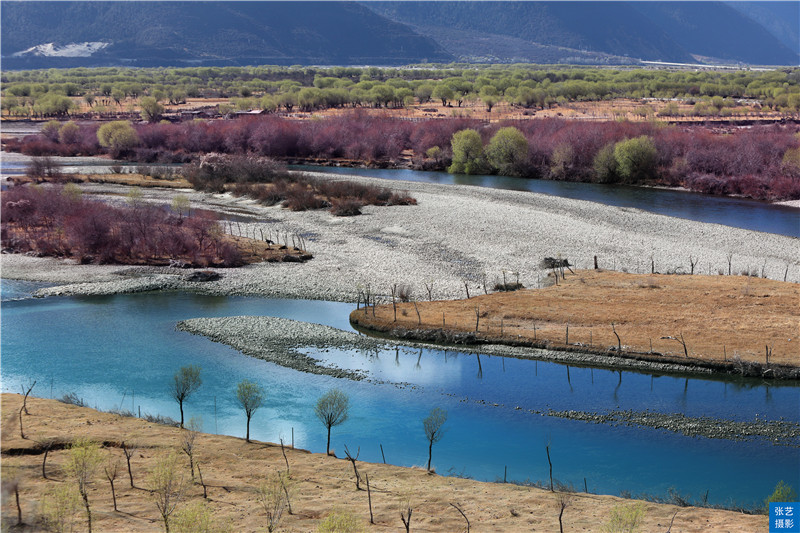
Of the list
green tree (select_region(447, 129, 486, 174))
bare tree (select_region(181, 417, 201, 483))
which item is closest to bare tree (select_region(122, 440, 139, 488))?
bare tree (select_region(181, 417, 201, 483))

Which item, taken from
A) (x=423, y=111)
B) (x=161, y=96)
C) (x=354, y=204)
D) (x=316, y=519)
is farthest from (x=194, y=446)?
(x=161, y=96)

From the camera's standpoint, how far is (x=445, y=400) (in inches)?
1114

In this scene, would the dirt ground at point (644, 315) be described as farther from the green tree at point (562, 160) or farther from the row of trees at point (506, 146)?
the green tree at point (562, 160)

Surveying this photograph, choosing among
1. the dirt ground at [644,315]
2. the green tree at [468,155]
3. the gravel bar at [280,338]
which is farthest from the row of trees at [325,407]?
the green tree at [468,155]

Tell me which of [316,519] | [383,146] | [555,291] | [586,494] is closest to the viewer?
Result: [316,519]

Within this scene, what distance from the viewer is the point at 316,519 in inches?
688

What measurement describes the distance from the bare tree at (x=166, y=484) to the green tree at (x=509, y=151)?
6531 cm

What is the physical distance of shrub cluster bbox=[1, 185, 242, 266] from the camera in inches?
1809

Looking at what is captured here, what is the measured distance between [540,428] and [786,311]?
14.7 metres

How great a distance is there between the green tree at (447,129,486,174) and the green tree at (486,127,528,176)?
5.40 ft

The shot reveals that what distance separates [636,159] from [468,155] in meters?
18.4

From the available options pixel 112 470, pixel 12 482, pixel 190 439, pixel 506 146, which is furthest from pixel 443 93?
pixel 12 482

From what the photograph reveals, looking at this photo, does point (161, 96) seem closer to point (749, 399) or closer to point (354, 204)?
point (354, 204)

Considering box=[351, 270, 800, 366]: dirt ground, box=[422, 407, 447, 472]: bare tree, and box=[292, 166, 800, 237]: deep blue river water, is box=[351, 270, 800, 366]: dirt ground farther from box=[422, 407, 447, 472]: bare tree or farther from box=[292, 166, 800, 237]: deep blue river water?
box=[292, 166, 800, 237]: deep blue river water
